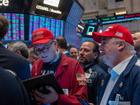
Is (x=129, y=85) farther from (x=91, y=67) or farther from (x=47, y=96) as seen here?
(x=91, y=67)

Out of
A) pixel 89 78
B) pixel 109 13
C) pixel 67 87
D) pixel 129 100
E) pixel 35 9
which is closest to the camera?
pixel 129 100

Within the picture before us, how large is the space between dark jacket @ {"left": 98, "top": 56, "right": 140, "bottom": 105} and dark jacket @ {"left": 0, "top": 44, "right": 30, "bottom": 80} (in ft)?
2.31

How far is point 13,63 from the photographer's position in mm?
3406

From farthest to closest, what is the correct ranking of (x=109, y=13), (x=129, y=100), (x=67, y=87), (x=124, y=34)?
1. (x=109, y=13)
2. (x=67, y=87)
3. (x=124, y=34)
4. (x=129, y=100)

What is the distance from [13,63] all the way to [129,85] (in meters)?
0.89

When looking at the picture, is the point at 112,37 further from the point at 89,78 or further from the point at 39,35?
the point at 89,78

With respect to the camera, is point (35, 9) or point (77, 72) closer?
point (77, 72)

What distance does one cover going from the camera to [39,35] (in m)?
4.27

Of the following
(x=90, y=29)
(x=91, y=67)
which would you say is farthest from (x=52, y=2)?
(x=91, y=67)

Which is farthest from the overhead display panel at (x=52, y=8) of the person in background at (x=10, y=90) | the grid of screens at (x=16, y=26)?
the person in background at (x=10, y=90)

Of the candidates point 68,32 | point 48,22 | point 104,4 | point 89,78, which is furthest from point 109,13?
point 89,78

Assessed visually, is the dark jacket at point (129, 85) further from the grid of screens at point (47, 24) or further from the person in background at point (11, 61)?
the grid of screens at point (47, 24)

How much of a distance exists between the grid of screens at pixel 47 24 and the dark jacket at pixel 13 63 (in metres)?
8.41

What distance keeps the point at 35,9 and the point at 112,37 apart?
875cm
